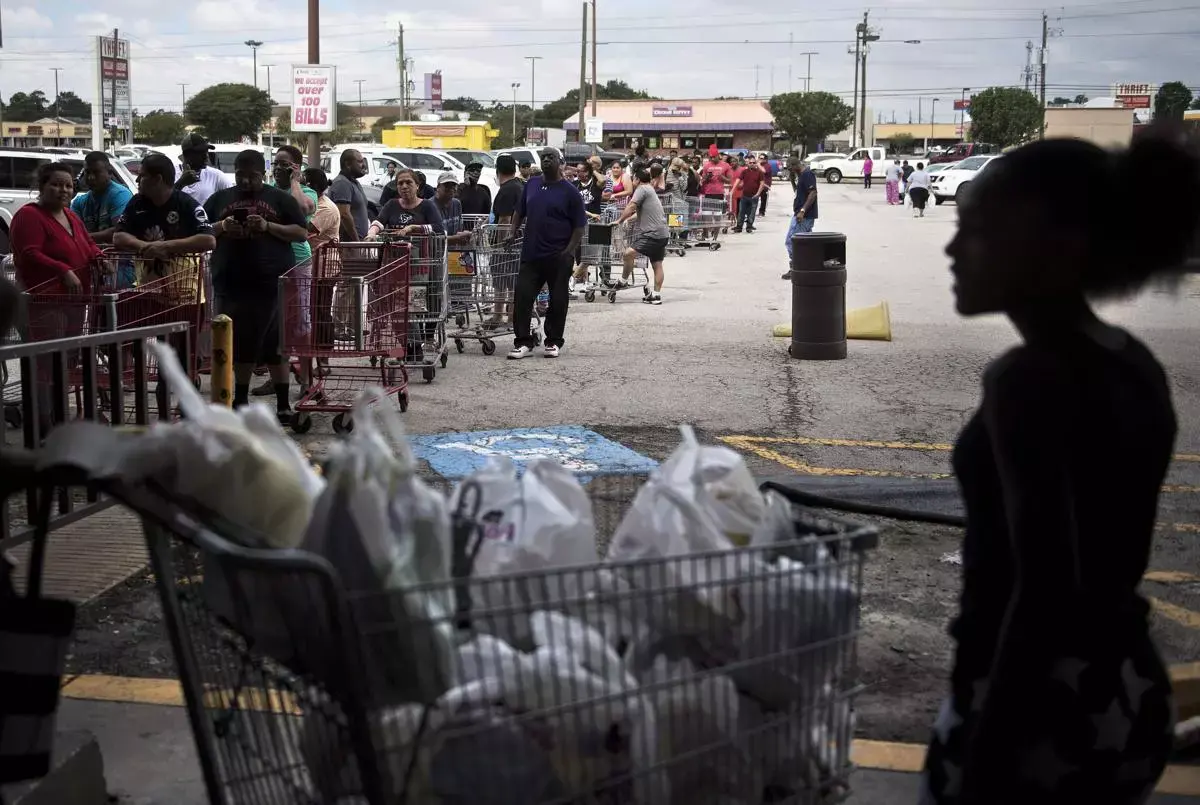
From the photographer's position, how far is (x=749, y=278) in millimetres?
20672

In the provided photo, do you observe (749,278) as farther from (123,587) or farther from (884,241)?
(123,587)

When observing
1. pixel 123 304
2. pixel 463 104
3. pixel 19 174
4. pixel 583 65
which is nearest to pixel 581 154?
pixel 583 65

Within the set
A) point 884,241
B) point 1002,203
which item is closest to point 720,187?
point 884,241

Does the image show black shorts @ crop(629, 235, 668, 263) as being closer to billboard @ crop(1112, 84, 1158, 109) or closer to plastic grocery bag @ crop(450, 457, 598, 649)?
plastic grocery bag @ crop(450, 457, 598, 649)

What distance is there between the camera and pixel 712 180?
30.7 metres

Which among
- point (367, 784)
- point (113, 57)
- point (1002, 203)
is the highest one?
point (113, 57)

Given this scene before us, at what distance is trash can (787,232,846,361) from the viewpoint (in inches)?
465

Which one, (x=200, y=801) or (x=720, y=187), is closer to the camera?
(x=200, y=801)

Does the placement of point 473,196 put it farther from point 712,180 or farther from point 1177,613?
point 712,180

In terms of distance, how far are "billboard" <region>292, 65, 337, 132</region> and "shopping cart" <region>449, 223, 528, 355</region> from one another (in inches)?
315

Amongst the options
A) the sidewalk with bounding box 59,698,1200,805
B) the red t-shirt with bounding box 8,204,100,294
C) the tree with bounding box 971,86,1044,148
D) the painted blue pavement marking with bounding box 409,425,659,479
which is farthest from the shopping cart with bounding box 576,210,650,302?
the tree with bounding box 971,86,1044,148

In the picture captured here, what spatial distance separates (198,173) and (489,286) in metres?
3.11

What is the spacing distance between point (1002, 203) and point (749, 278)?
18782mm

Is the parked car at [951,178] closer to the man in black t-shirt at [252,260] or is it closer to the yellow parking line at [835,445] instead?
the yellow parking line at [835,445]
